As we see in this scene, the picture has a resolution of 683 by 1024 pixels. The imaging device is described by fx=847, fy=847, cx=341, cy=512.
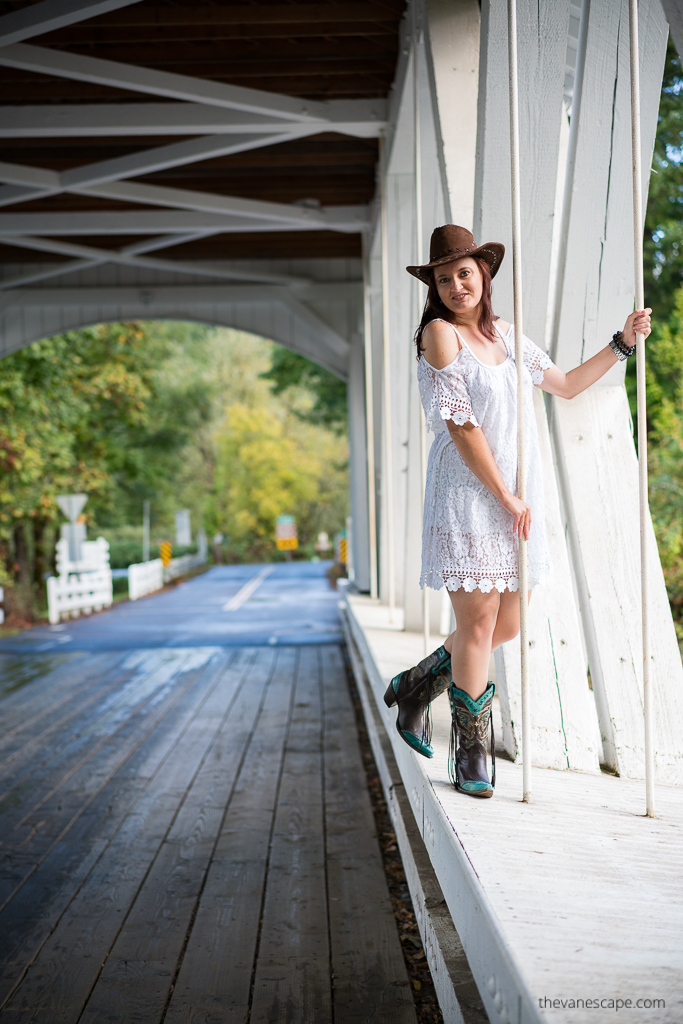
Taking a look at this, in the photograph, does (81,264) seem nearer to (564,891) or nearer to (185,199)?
(185,199)

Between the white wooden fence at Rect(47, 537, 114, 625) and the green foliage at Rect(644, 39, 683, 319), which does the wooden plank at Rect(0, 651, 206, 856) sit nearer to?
the green foliage at Rect(644, 39, 683, 319)

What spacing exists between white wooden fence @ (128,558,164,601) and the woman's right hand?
49.7 ft

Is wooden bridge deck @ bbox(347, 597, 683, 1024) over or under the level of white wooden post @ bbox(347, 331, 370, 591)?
under

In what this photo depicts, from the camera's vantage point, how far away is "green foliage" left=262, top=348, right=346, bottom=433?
44.2 ft

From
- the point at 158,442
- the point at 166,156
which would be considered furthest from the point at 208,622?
the point at 158,442

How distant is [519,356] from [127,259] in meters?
6.61

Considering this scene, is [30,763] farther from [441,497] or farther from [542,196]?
[542,196]

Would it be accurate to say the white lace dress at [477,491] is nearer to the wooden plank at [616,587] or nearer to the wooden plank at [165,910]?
the wooden plank at [616,587]

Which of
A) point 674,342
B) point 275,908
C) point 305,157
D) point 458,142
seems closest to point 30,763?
point 275,908

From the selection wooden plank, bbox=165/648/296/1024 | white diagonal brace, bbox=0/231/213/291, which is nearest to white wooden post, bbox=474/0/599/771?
wooden plank, bbox=165/648/296/1024

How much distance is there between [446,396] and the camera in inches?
68.9

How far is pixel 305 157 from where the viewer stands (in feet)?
18.1

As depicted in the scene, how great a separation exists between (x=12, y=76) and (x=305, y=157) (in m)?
1.89

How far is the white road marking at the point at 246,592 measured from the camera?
41.5 ft
